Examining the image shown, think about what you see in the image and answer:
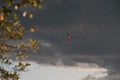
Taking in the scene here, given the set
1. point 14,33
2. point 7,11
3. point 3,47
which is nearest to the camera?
point 7,11

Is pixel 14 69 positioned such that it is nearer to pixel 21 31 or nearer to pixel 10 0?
pixel 21 31

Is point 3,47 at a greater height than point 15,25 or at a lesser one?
lesser

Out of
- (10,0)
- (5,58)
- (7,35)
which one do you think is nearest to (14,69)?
(5,58)

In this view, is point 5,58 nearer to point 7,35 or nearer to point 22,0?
point 7,35

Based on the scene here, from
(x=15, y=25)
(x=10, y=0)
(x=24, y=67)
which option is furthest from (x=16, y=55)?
(x=10, y=0)

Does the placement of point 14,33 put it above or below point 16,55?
above

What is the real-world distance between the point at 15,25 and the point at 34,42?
2216 mm

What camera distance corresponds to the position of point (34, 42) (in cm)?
1897

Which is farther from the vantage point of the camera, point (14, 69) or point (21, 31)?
point (14, 69)

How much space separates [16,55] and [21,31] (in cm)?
180

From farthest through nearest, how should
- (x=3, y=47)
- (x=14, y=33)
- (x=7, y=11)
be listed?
1. (x=3, y=47)
2. (x=14, y=33)
3. (x=7, y=11)

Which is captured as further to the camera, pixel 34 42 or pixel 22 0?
pixel 34 42

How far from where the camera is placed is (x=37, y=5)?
1038cm

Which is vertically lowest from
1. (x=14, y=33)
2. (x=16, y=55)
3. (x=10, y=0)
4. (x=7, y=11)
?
(x=7, y=11)
